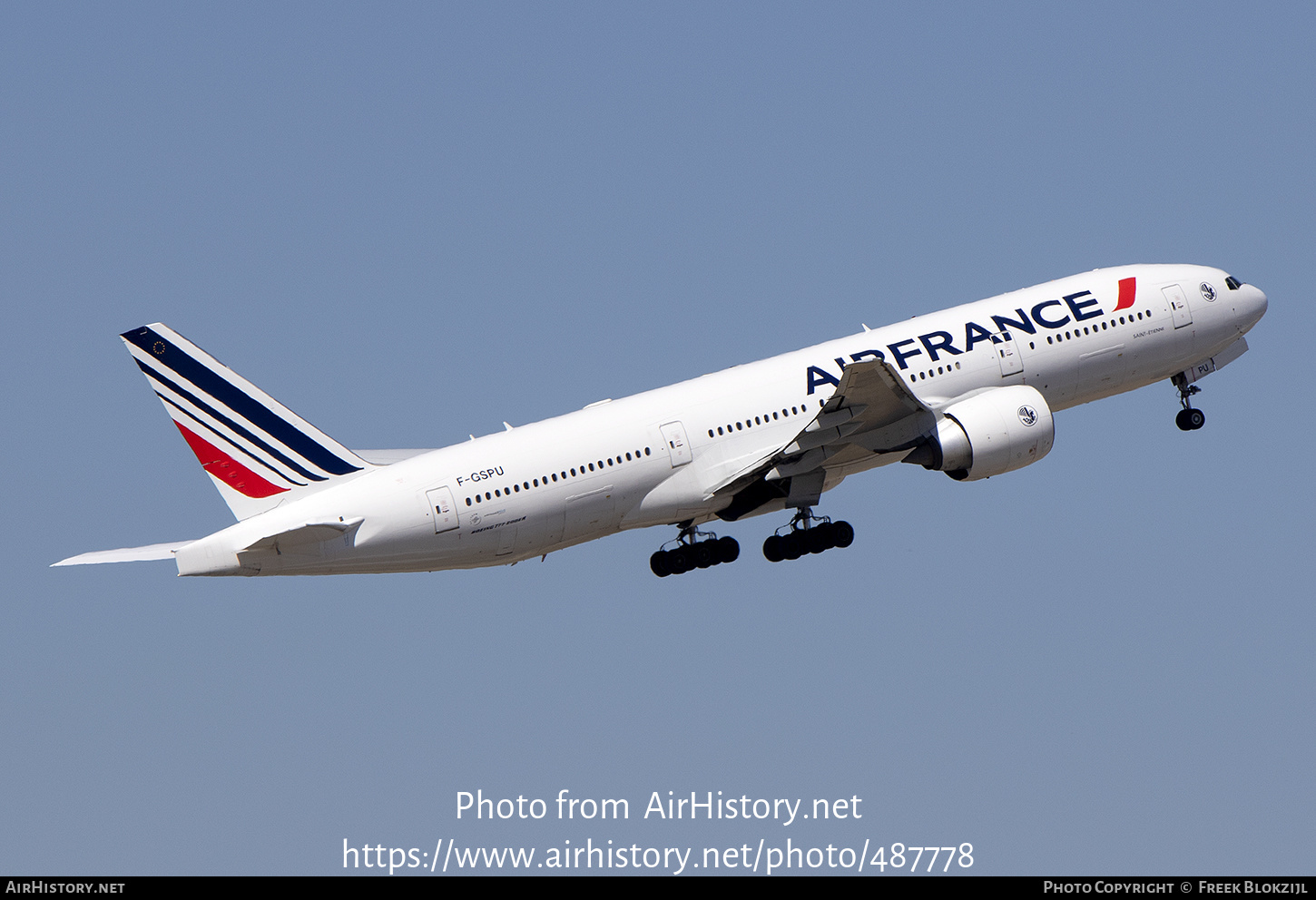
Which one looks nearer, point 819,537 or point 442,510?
point 442,510

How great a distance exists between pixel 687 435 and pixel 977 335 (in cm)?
871

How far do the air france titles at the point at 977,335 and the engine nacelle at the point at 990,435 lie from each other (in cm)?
197

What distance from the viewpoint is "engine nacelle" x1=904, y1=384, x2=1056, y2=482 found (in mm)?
46062

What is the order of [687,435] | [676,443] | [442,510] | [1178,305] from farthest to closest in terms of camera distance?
1. [1178,305]
2. [687,435]
3. [676,443]
4. [442,510]

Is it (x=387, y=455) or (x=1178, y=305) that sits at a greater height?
(x=1178, y=305)

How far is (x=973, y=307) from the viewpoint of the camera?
1946 inches

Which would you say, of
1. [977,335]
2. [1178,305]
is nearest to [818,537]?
[977,335]

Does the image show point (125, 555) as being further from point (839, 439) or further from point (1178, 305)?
point (1178, 305)

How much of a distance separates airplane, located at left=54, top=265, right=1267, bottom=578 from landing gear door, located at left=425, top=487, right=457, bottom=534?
0.16ft

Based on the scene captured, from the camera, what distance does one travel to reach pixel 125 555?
4381cm

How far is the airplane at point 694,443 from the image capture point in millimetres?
43188

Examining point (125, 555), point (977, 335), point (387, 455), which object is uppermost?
point (977, 335)

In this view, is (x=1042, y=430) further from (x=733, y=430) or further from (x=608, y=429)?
(x=608, y=429)
